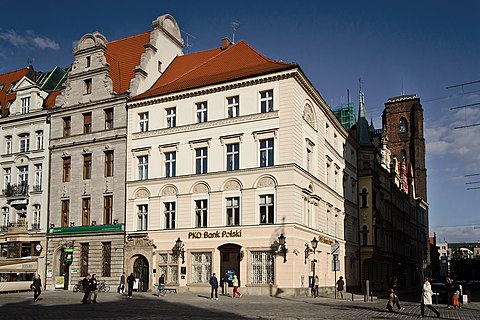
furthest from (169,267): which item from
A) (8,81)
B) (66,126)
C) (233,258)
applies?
(8,81)

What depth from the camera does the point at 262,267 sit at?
41.5 meters

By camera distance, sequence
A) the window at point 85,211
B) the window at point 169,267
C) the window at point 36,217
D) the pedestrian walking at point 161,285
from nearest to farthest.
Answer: the pedestrian walking at point 161,285, the window at point 169,267, the window at point 85,211, the window at point 36,217

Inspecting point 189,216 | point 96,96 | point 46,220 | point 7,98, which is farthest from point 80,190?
point 7,98

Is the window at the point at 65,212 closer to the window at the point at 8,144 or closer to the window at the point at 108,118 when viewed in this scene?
the window at the point at 108,118

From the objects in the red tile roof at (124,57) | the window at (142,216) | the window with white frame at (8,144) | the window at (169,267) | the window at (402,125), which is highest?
the window at (402,125)

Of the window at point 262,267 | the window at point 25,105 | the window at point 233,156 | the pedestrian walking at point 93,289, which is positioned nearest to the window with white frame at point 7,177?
the window at point 25,105

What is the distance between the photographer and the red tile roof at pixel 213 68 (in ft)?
147

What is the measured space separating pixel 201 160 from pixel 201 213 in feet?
13.4

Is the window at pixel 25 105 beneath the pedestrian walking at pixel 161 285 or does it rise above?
above

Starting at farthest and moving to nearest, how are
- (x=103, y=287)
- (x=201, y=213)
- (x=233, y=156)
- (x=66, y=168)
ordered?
(x=66, y=168) → (x=103, y=287) → (x=201, y=213) → (x=233, y=156)

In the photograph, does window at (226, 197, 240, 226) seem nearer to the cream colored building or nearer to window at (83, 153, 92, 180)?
the cream colored building

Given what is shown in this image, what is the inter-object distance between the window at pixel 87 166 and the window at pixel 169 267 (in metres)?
10.6

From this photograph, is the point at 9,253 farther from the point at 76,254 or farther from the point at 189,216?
the point at 189,216

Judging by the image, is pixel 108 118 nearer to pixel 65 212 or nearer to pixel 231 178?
pixel 65 212
